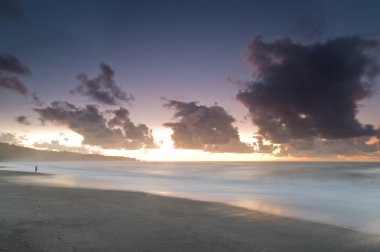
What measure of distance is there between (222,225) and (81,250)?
7098mm

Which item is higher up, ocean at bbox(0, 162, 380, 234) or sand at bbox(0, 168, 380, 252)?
sand at bbox(0, 168, 380, 252)

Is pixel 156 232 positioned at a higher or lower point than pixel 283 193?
higher

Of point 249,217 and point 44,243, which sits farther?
point 249,217

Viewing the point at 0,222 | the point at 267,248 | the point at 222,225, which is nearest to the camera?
the point at 267,248

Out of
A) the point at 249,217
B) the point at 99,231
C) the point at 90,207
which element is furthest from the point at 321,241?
the point at 90,207

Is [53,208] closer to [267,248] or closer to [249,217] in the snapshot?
Answer: [249,217]

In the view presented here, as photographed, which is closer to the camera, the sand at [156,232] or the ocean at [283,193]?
the sand at [156,232]

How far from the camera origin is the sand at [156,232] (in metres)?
11.1

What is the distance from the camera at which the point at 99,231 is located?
513 inches

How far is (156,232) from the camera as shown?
517 inches

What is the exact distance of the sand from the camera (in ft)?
36.5

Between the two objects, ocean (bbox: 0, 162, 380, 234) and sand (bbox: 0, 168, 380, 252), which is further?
ocean (bbox: 0, 162, 380, 234)

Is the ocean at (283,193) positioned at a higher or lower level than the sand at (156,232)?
lower

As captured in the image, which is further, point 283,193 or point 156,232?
point 283,193
